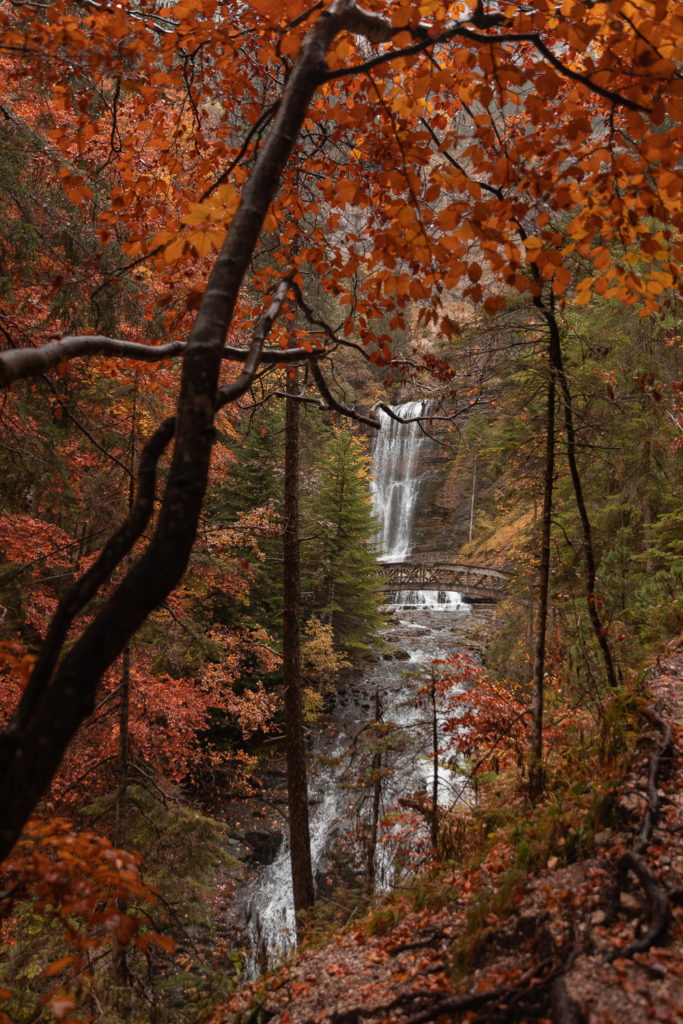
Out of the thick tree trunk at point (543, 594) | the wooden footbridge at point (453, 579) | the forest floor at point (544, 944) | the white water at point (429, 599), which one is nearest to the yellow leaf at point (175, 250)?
the forest floor at point (544, 944)

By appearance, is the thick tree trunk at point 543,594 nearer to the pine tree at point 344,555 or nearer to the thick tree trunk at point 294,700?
the thick tree trunk at point 294,700

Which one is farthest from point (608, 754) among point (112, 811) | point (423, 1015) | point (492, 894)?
point (112, 811)

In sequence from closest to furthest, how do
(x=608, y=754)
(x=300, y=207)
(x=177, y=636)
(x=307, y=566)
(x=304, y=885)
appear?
(x=300, y=207), (x=608, y=754), (x=304, y=885), (x=177, y=636), (x=307, y=566)

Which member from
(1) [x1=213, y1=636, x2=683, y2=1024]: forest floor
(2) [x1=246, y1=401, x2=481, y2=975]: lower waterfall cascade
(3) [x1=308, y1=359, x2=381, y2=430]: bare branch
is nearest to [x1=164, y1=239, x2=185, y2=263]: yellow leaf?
(3) [x1=308, y1=359, x2=381, y2=430]: bare branch

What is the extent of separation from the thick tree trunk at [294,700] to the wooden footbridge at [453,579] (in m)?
16.6

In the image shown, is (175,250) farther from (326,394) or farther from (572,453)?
(572,453)

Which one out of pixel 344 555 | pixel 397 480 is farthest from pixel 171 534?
pixel 397 480

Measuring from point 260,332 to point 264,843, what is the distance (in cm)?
1115

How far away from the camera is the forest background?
1.77m

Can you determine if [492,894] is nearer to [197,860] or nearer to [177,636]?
[197,860]

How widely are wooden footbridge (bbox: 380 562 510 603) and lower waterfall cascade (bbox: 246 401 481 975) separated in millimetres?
438

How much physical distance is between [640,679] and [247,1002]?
4072mm

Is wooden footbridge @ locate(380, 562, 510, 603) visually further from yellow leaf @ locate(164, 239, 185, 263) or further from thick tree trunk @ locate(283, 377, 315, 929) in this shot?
yellow leaf @ locate(164, 239, 185, 263)

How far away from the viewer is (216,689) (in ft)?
32.1
